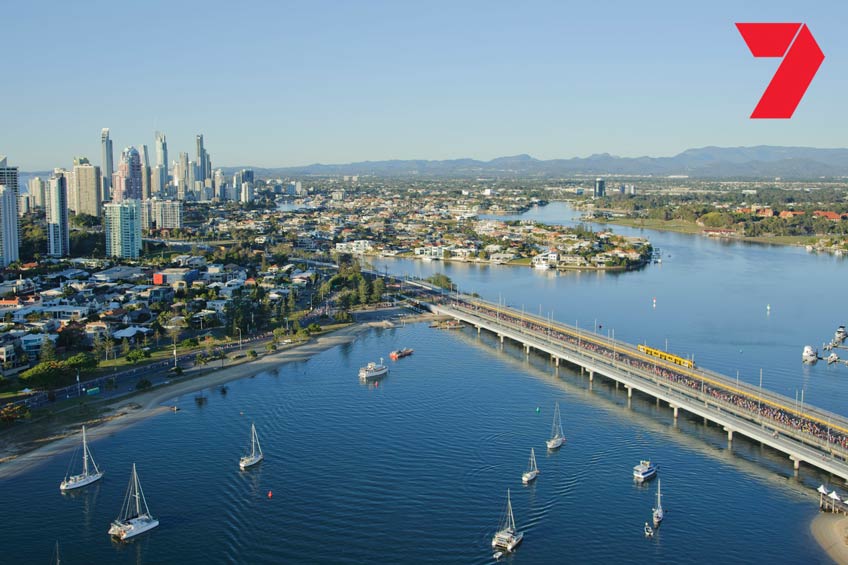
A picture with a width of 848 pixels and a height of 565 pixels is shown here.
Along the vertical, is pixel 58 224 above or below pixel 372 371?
above

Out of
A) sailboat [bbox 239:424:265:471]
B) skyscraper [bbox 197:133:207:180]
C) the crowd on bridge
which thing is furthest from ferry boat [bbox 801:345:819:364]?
skyscraper [bbox 197:133:207:180]

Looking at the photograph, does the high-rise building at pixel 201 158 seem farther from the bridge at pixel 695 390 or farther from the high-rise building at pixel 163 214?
the bridge at pixel 695 390

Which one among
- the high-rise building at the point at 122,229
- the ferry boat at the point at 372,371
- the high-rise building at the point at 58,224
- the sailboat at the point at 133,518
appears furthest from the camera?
the high-rise building at the point at 122,229

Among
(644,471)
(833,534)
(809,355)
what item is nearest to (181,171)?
(809,355)

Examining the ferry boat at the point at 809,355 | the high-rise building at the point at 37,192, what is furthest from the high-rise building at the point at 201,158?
the ferry boat at the point at 809,355

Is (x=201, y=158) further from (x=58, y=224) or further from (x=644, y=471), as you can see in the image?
(x=644, y=471)

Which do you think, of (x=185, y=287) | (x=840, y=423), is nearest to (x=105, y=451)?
(x=840, y=423)
